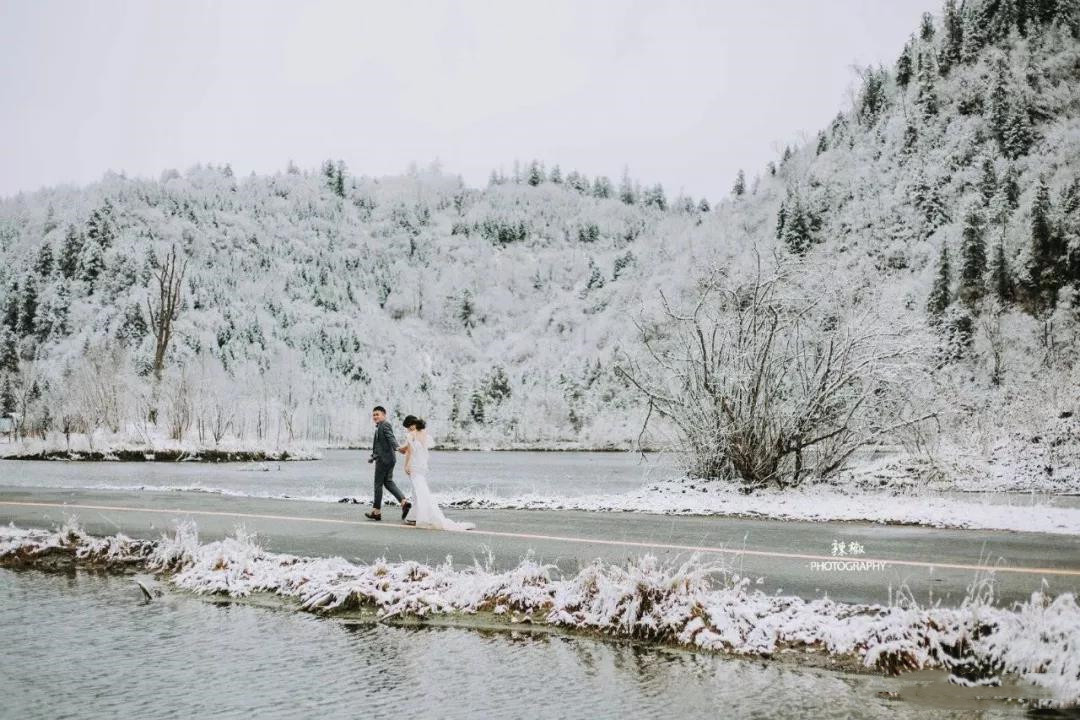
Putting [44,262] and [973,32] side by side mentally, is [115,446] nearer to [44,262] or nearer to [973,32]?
[44,262]

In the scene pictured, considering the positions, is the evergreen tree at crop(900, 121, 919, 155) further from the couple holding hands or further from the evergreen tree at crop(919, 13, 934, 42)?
the couple holding hands

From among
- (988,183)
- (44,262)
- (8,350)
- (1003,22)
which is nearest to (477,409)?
(8,350)

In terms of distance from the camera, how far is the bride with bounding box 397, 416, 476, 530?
526 inches

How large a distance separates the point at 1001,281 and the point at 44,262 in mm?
159402

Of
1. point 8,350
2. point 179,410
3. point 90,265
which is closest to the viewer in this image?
point 179,410

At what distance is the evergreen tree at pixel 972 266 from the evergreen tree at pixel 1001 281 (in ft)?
4.11

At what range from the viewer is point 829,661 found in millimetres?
6270

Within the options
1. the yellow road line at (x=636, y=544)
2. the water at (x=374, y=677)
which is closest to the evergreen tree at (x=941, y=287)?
the yellow road line at (x=636, y=544)

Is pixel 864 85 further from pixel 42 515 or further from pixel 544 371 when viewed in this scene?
pixel 42 515

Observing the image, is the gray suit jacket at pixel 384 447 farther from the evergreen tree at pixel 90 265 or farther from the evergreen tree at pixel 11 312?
the evergreen tree at pixel 90 265

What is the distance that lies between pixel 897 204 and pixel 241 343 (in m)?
119

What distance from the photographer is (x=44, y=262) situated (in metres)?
151

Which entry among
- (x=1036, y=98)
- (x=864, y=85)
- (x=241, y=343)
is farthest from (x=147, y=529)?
(x=864, y=85)

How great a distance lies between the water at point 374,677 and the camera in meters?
5.58
